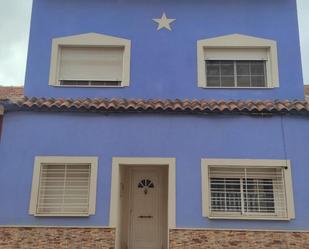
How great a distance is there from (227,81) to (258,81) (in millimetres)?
845

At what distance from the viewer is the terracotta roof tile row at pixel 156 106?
10.4 m

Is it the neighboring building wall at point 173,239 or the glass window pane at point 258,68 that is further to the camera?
the glass window pane at point 258,68

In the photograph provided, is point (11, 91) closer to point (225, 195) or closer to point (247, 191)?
point (225, 195)

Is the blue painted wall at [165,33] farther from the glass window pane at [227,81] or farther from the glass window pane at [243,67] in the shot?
the glass window pane at [243,67]

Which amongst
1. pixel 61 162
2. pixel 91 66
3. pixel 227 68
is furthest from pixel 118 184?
pixel 227 68

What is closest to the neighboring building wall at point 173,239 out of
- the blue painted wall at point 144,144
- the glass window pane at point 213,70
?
the blue painted wall at point 144,144

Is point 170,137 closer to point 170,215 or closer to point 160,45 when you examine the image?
point 170,215

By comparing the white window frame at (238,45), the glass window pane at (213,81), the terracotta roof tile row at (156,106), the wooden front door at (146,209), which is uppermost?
the white window frame at (238,45)

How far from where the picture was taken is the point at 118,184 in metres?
10.3

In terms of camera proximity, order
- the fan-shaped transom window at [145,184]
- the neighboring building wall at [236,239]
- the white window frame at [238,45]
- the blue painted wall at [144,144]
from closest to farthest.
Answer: the neighboring building wall at [236,239]
the blue painted wall at [144,144]
the fan-shaped transom window at [145,184]
the white window frame at [238,45]

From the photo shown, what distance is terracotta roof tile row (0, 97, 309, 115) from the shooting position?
10.4 m

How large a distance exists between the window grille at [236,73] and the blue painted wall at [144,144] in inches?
62.8

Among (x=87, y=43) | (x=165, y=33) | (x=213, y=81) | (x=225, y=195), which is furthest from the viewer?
(x=165, y=33)

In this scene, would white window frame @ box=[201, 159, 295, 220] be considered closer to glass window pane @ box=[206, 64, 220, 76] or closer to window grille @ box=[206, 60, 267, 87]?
window grille @ box=[206, 60, 267, 87]
